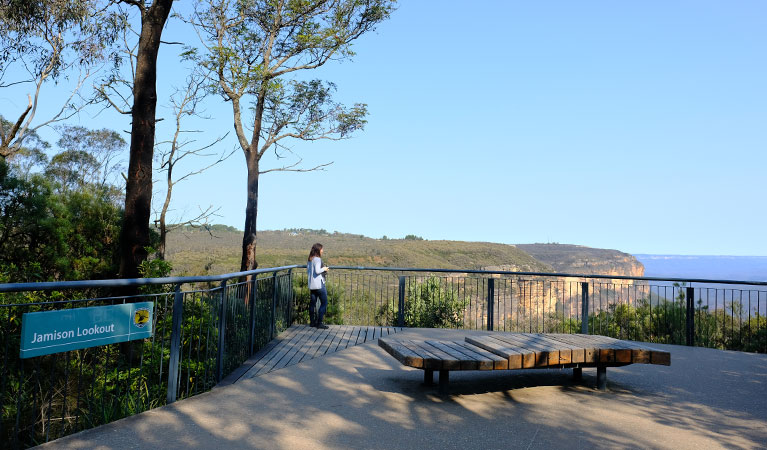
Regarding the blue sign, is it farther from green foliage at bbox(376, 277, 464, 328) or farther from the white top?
green foliage at bbox(376, 277, 464, 328)

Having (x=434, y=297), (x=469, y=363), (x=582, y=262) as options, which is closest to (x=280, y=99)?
(x=434, y=297)

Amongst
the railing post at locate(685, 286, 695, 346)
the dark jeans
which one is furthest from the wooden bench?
the dark jeans

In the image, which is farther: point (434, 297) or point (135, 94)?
point (434, 297)

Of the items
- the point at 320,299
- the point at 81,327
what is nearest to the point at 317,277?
the point at 320,299

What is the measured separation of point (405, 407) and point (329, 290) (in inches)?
401

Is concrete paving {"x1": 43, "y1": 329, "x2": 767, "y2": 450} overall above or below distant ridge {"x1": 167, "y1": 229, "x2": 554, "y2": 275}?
below

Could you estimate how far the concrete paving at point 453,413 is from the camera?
14.1 ft

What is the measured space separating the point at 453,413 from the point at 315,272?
5.72 m

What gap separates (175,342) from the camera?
528cm

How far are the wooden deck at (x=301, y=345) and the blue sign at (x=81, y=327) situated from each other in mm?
1684

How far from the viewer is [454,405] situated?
5.36 metres

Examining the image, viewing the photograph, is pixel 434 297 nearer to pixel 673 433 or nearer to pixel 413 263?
pixel 673 433

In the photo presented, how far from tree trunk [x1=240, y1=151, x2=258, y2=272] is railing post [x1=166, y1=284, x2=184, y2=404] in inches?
459

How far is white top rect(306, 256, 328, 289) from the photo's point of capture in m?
10.4
